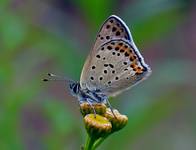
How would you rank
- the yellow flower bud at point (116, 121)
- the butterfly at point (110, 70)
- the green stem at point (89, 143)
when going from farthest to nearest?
the butterfly at point (110, 70) < the yellow flower bud at point (116, 121) < the green stem at point (89, 143)

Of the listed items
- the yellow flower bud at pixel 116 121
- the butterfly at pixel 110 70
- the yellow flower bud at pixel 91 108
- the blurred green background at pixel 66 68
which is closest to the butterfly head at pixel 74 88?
the butterfly at pixel 110 70

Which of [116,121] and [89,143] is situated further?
[116,121]

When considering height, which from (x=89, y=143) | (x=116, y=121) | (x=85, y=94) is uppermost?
(x=85, y=94)

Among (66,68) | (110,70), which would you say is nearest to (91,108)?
(110,70)

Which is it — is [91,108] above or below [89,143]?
above

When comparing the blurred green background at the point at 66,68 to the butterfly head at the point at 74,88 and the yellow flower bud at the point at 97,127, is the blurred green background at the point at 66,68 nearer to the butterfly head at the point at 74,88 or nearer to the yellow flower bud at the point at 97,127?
the butterfly head at the point at 74,88

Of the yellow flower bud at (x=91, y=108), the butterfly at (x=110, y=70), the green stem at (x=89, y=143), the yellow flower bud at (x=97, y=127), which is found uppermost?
the butterfly at (x=110, y=70)

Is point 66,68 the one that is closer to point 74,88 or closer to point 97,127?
point 74,88

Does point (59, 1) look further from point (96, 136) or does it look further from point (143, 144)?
point (96, 136)

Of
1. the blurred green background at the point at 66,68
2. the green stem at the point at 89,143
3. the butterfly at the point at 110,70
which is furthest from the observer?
the blurred green background at the point at 66,68
